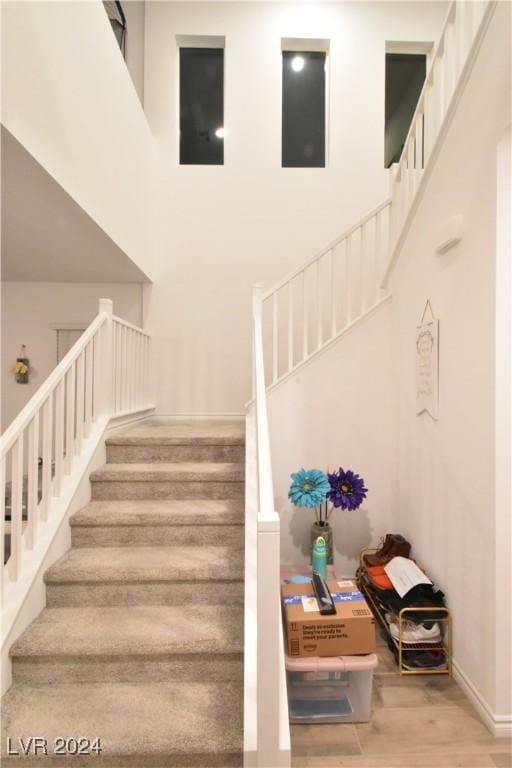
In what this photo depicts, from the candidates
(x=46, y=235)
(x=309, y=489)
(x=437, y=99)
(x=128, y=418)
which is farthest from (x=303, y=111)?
(x=309, y=489)

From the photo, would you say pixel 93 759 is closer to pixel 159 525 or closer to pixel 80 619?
pixel 80 619

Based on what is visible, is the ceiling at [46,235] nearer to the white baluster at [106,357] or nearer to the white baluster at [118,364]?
the white baluster at [106,357]

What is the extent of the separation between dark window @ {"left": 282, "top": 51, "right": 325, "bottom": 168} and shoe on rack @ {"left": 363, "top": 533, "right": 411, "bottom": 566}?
3.59 metres

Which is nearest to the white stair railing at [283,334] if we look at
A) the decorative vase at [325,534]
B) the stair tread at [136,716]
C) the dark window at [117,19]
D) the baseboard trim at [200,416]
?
the stair tread at [136,716]

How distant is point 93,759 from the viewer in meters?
1.34

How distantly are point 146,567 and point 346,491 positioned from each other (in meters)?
1.34

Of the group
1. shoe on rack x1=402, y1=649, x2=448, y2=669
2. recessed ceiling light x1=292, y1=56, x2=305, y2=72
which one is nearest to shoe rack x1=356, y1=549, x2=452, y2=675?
shoe on rack x1=402, y1=649, x2=448, y2=669

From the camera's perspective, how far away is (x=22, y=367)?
140 inches

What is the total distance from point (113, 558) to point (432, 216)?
269 centimetres

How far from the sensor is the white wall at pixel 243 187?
12.5ft

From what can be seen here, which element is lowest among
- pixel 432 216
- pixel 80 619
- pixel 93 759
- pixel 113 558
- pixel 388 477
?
pixel 93 759

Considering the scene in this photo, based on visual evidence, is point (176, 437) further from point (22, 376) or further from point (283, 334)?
point (22, 376)

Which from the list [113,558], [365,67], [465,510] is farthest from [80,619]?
[365,67]

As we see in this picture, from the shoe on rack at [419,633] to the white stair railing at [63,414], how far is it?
1.93 m
